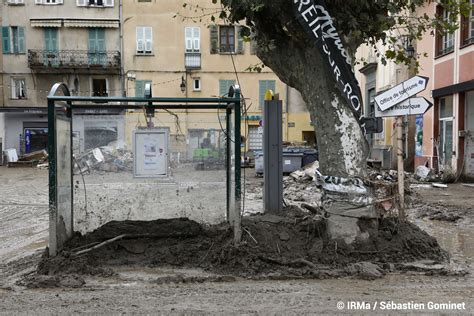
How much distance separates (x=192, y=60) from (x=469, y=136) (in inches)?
899

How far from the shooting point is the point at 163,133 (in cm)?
720

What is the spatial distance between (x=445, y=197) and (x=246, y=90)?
79.9 feet

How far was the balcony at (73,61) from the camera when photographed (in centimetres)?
3691

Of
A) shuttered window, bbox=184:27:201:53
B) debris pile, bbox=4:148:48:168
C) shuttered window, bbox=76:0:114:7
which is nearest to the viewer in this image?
debris pile, bbox=4:148:48:168

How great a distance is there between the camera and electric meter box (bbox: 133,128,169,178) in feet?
23.4

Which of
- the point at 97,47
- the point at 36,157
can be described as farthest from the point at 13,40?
the point at 36,157

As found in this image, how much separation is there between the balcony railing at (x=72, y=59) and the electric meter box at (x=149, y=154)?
31396mm

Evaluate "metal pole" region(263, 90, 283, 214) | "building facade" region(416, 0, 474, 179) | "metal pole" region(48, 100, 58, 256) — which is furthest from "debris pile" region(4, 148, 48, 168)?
"metal pole" region(48, 100, 58, 256)

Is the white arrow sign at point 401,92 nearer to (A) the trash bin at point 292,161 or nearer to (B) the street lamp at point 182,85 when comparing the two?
(A) the trash bin at point 292,161

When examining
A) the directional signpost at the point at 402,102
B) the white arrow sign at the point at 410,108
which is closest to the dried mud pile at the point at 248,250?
the directional signpost at the point at 402,102

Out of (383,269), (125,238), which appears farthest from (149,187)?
(383,269)

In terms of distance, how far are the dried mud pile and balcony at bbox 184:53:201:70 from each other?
3037cm

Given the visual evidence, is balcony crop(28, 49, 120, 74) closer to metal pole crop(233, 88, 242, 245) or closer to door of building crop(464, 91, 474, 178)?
door of building crop(464, 91, 474, 178)

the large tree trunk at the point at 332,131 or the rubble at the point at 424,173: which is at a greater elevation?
the large tree trunk at the point at 332,131
